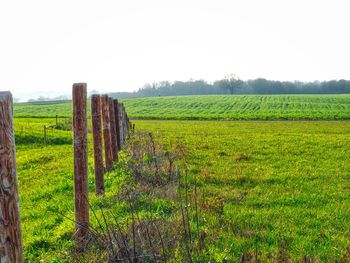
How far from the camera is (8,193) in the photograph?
10.8 feet

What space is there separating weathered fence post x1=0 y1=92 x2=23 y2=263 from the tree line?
151 metres

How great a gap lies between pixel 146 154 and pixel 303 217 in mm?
5787

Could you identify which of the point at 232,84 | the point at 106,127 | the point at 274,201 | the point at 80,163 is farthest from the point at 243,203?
the point at 232,84

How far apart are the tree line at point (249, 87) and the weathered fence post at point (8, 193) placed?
151m

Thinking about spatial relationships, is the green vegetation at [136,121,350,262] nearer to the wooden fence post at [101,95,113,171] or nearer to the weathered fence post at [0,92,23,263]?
the weathered fence post at [0,92,23,263]

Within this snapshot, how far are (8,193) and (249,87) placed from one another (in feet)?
547

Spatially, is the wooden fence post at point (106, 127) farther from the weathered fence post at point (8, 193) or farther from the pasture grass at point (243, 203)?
the weathered fence post at point (8, 193)

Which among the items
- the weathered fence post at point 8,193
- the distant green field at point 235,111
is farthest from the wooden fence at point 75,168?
the distant green field at point 235,111

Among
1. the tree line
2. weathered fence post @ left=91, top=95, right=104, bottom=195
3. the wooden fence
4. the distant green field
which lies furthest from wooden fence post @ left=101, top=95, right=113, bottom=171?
the tree line

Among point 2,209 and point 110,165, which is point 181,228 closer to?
point 2,209

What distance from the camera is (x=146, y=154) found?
1286 centimetres

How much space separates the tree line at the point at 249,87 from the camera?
15512 cm

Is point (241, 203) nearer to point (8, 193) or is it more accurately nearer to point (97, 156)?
point (97, 156)

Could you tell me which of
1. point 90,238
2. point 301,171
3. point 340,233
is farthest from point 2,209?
point 301,171
